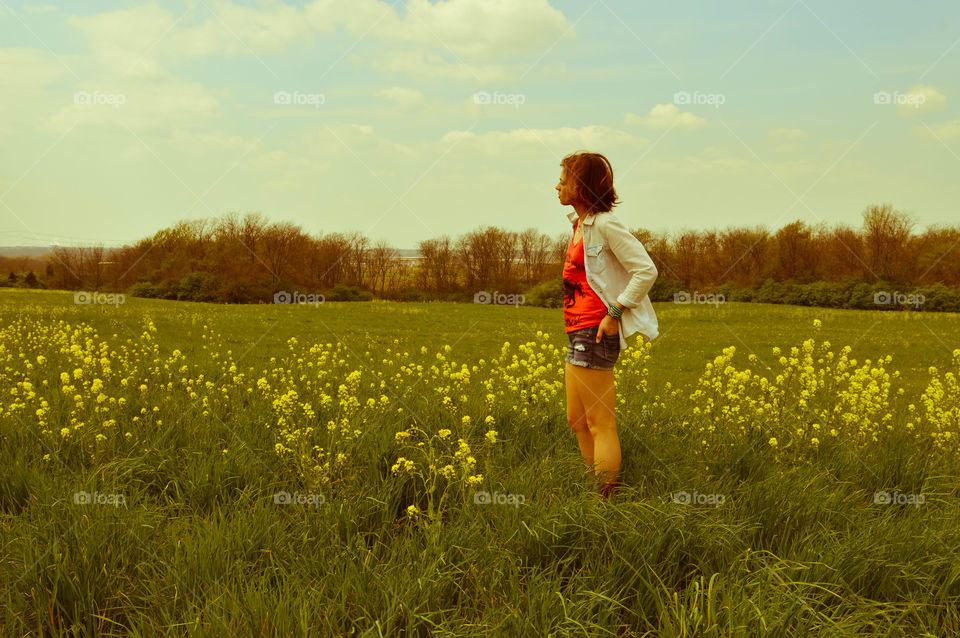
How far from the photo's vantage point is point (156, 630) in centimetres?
251

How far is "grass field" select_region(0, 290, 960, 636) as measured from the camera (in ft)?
8.54

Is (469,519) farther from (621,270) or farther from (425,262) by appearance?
(425,262)

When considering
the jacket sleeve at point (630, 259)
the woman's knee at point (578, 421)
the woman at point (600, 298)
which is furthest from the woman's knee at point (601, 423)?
the jacket sleeve at point (630, 259)

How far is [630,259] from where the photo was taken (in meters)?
3.69

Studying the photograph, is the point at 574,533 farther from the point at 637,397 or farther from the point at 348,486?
the point at 637,397

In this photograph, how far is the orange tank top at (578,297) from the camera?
3.81 m

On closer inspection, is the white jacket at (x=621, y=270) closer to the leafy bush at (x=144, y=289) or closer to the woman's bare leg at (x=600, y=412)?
the woman's bare leg at (x=600, y=412)

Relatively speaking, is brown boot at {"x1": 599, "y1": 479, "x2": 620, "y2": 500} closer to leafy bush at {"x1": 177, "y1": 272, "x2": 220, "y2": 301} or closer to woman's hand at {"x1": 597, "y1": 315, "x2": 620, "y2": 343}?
woman's hand at {"x1": 597, "y1": 315, "x2": 620, "y2": 343}

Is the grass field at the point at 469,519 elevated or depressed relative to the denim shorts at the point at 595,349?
depressed

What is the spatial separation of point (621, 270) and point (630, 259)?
168mm

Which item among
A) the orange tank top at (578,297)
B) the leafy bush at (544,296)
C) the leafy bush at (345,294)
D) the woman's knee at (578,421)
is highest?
the leafy bush at (345,294)

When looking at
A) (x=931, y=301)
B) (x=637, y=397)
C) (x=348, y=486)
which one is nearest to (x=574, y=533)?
(x=348, y=486)

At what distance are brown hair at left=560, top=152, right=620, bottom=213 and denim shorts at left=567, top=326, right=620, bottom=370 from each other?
84 centimetres

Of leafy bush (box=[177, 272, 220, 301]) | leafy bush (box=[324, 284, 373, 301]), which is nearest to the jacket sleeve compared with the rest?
leafy bush (box=[324, 284, 373, 301])
